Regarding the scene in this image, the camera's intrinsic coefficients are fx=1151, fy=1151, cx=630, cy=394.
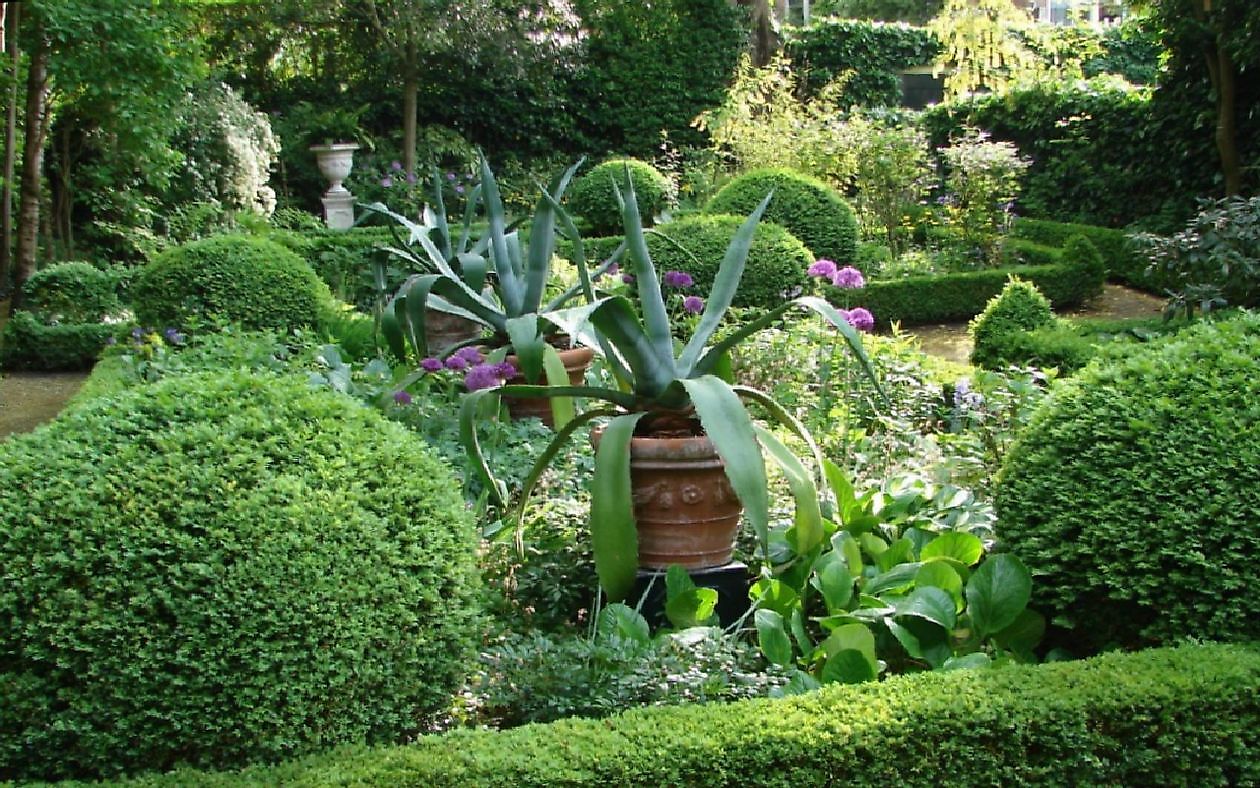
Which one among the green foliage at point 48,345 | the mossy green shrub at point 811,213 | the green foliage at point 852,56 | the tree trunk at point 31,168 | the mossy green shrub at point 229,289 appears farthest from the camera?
the green foliage at point 852,56

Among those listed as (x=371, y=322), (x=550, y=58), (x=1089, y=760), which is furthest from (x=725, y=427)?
(x=550, y=58)

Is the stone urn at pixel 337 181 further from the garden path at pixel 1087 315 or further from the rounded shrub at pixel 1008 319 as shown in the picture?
A: the rounded shrub at pixel 1008 319

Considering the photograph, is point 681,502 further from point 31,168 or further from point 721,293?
point 31,168

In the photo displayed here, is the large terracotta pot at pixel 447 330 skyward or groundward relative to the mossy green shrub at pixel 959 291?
skyward

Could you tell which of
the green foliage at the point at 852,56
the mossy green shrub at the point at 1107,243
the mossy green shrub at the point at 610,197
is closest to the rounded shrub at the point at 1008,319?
the mossy green shrub at the point at 1107,243

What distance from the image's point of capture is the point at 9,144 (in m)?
9.51

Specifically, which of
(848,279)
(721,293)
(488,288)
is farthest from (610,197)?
(721,293)

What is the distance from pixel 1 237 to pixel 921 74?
547 inches

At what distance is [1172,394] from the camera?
9.18ft

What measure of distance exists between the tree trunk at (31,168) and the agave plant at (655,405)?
741 centimetres

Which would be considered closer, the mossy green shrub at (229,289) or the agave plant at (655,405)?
the agave plant at (655,405)

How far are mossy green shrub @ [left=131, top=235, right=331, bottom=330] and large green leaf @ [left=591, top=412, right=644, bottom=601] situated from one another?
4.15 meters

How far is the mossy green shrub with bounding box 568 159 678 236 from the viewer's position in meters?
11.7

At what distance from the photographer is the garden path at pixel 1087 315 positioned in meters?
8.37
